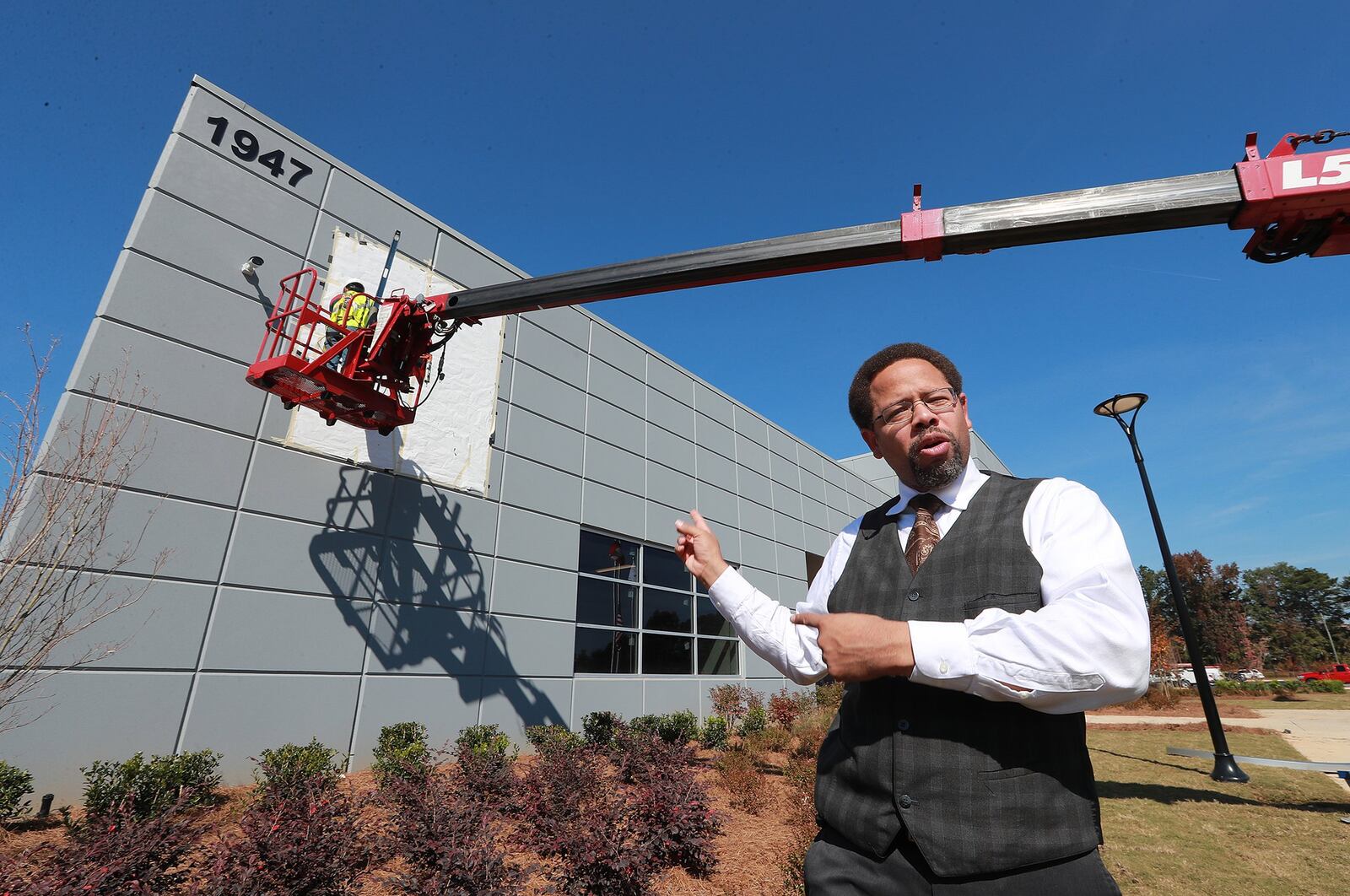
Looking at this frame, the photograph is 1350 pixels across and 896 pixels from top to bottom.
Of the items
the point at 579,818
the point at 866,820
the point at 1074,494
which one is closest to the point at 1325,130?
the point at 1074,494

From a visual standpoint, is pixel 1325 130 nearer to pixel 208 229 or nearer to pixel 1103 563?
pixel 1103 563

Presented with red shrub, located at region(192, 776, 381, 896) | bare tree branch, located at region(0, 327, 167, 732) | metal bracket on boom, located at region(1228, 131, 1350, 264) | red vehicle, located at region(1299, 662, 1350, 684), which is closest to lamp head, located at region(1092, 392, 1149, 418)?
metal bracket on boom, located at region(1228, 131, 1350, 264)

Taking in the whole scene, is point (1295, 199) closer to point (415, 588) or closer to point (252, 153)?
point (415, 588)

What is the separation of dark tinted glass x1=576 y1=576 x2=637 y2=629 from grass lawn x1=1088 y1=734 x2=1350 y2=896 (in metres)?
7.69

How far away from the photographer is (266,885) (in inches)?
139

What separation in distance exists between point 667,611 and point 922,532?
450 inches

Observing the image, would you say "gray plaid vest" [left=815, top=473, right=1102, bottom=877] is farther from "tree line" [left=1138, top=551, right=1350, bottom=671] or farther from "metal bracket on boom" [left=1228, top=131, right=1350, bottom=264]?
"tree line" [left=1138, top=551, right=1350, bottom=671]

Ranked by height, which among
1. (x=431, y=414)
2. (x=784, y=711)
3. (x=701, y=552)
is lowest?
(x=784, y=711)

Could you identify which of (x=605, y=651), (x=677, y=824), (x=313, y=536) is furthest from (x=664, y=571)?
(x=677, y=824)

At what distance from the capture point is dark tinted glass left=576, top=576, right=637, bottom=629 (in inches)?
440

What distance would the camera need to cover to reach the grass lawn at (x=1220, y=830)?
4.98m

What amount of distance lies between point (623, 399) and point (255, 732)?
8.42m

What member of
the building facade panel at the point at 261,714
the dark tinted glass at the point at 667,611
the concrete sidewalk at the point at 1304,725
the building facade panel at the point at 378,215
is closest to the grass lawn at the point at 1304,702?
the concrete sidewalk at the point at 1304,725

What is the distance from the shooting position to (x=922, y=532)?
1.93 m
